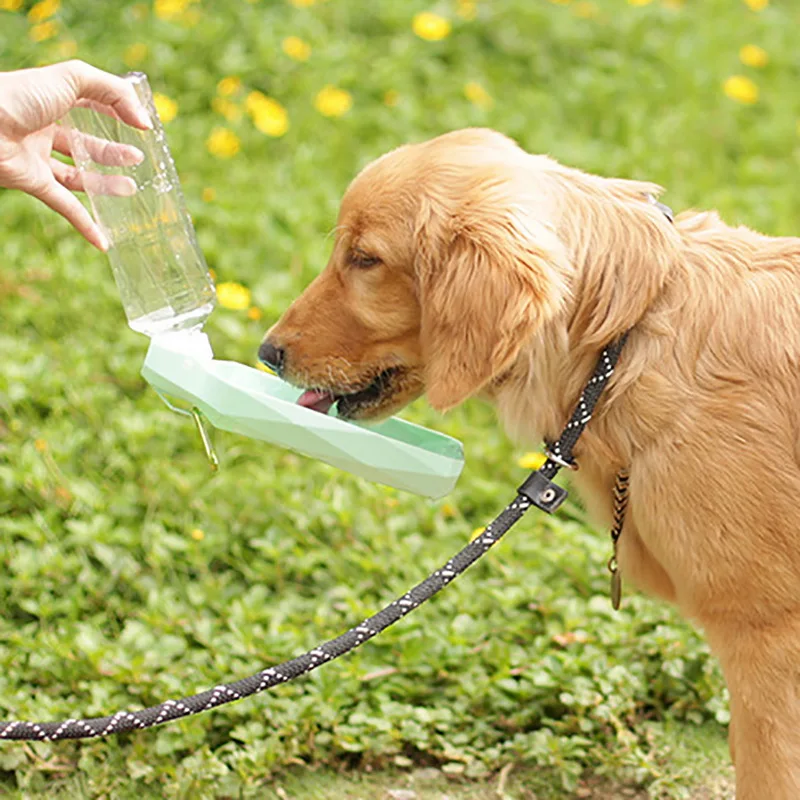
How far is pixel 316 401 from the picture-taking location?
332cm

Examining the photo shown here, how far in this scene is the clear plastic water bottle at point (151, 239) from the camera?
3537mm

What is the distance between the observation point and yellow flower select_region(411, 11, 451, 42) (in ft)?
22.2

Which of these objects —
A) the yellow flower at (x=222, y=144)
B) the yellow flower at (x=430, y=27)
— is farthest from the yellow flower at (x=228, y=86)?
the yellow flower at (x=430, y=27)

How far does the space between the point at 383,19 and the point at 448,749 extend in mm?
4740

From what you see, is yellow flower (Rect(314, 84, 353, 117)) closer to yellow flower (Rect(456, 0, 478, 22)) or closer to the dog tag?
yellow flower (Rect(456, 0, 478, 22))

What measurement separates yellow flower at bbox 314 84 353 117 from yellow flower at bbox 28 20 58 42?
4.75ft

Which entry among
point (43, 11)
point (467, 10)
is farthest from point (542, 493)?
point (467, 10)

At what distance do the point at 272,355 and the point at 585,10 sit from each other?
194 inches

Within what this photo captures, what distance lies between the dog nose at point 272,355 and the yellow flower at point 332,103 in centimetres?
317

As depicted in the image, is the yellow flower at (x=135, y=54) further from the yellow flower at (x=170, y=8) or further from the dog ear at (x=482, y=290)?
the dog ear at (x=482, y=290)

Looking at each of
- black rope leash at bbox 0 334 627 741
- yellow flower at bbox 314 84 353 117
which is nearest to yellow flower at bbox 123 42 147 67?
yellow flower at bbox 314 84 353 117

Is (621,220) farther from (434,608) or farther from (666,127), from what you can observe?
(666,127)

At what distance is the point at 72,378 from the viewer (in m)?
4.61

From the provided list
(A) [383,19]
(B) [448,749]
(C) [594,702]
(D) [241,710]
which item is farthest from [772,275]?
(A) [383,19]
